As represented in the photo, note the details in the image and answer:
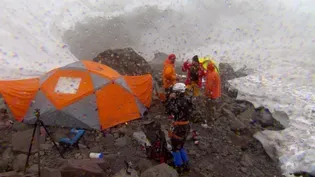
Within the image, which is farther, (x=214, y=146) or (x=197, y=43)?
(x=197, y=43)

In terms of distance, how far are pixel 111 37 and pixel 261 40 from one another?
8.83m

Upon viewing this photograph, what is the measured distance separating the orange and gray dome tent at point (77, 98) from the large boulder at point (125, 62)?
2.23 meters

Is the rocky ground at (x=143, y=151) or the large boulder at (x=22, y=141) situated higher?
the large boulder at (x=22, y=141)

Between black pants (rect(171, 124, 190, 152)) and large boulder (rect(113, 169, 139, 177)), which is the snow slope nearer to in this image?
black pants (rect(171, 124, 190, 152))

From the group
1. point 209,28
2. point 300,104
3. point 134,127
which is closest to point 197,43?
→ point 209,28

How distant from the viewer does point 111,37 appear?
17.5 m

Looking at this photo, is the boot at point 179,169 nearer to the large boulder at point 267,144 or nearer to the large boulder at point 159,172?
the large boulder at point 159,172

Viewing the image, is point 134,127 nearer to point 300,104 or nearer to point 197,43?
point 300,104

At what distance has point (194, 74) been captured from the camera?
9000 millimetres

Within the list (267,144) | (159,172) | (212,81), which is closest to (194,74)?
(212,81)

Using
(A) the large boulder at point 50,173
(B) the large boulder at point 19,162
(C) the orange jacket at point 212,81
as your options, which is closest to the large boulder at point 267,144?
(C) the orange jacket at point 212,81

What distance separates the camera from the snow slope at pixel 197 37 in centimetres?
1130

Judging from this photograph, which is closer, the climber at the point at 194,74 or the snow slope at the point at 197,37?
the climber at the point at 194,74

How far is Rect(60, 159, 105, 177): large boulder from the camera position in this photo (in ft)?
17.1
